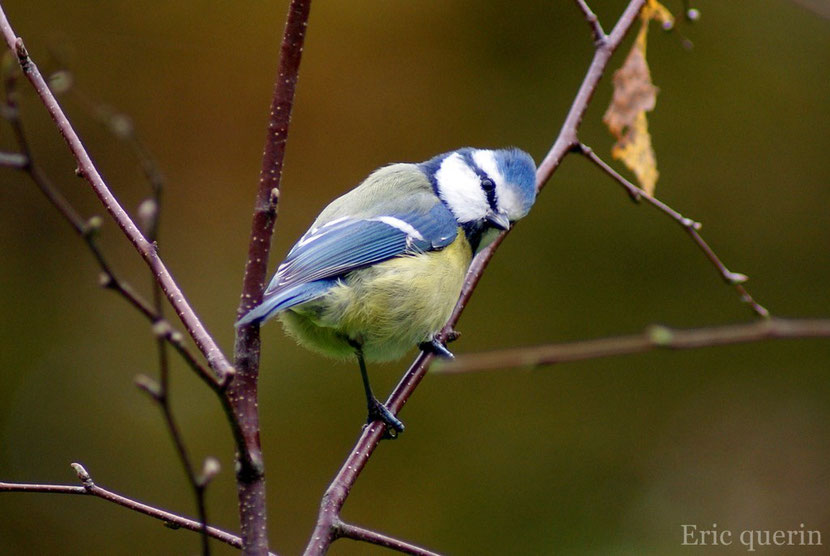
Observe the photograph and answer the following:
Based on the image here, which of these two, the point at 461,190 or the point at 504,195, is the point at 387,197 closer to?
the point at 461,190

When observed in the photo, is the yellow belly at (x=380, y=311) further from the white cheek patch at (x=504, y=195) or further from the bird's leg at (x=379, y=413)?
the white cheek patch at (x=504, y=195)

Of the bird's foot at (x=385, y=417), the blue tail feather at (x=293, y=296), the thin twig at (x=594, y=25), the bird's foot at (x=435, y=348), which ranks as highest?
the thin twig at (x=594, y=25)

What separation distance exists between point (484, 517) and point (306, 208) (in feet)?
4.54

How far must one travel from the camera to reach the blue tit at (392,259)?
190cm

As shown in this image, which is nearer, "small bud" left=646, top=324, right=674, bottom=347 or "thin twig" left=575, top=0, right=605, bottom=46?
"small bud" left=646, top=324, right=674, bottom=347

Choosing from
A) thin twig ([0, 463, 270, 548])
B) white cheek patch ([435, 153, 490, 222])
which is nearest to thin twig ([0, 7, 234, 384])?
thin twig ([0, 463, 270, 548])

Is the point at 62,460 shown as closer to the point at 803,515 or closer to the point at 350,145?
the point at 350,145

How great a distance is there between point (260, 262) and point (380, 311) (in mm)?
746

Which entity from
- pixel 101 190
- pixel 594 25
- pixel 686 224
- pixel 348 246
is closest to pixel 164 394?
pixel 101 190

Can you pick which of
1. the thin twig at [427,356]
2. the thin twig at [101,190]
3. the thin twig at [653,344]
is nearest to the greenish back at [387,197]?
the thin twig at [427,356]

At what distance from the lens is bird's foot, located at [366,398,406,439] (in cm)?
179

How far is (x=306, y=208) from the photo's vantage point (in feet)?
10.9

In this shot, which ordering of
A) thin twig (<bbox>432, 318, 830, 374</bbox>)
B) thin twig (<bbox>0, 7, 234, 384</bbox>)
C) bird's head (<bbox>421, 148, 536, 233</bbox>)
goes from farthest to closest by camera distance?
bird's head (<bbox>421, 148, 536, 233</bbox>), thin twig (<bbox>0, 7, 234, 384</bbox>), thin twig (<bbox>432, 318, 830, 374</bbox>)

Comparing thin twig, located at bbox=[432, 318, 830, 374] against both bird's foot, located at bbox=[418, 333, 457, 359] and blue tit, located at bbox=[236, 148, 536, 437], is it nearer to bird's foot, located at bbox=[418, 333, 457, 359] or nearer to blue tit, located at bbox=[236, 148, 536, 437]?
blue tit, located at bbox=[236, 148, 536, 437]
